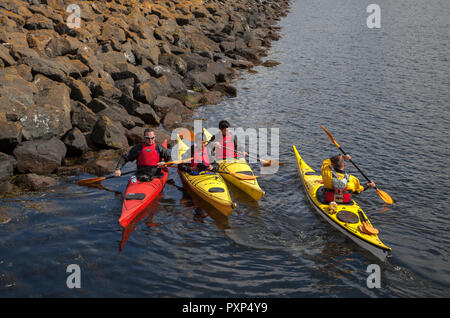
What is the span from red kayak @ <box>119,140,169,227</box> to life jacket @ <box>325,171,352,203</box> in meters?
4.67

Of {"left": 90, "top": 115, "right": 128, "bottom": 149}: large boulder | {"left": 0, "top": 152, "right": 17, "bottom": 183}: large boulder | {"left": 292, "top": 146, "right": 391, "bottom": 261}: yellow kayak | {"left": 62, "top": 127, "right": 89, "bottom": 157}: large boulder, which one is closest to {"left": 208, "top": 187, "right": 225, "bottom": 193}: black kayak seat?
{"left": 292, "top": 146, "right": 391, "bottom": 261}: yellow kayak

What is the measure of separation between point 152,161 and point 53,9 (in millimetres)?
15174

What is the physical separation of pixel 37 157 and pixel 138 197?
12.0ft

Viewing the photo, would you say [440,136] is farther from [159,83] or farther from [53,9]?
[53,9]

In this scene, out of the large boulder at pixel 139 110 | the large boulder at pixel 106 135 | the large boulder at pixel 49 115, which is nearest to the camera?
the large boulder at pixel 49 115

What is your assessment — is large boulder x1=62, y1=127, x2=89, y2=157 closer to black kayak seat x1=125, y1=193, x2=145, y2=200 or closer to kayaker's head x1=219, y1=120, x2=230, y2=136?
black kayak seat x1=125, y1=193, x2=145, y2=200

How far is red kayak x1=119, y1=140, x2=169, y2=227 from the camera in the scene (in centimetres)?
885

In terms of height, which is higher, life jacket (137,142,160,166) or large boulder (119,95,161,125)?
large boulder (119,95,161,125)

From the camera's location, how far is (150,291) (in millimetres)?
6797

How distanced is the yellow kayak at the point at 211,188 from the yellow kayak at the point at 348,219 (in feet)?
7.65

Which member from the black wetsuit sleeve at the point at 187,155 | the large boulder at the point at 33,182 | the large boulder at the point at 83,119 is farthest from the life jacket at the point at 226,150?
the large boulder at the point at 33,182

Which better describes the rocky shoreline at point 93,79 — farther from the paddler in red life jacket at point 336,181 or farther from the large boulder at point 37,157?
the paddler in red life jacket at point 336,181

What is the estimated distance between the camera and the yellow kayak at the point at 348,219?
786 centimetres
